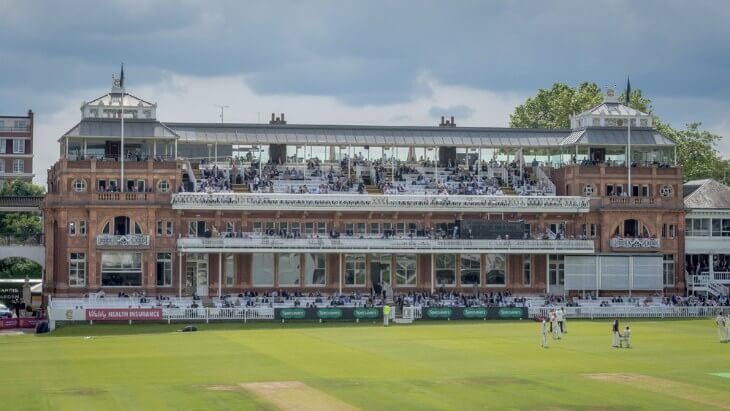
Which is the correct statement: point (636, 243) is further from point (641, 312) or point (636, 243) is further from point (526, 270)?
point (641, 312)

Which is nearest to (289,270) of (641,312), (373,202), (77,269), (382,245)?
(382,245)

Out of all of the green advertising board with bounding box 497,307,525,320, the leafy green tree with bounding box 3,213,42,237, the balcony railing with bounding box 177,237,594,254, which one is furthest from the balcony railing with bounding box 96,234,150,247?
the leafy green tree with bounding box 3,213,42,237

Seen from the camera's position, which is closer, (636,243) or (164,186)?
(164,186)

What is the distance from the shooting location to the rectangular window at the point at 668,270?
92375mm

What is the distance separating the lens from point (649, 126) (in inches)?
3816

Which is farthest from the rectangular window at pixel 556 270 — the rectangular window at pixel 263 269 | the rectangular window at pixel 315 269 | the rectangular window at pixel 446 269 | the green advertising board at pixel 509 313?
the rectangular window at pixel 263 269

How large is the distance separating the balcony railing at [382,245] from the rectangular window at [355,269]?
2.96 meters

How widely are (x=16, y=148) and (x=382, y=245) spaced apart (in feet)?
220

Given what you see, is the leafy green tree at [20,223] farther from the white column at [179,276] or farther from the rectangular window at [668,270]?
the rectangular window at [668,270]

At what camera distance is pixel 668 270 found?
92562 millimetres

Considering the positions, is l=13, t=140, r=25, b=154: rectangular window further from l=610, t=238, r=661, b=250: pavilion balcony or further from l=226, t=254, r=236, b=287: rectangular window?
l=610, t=238, r=661, b=250: pavilion balcony

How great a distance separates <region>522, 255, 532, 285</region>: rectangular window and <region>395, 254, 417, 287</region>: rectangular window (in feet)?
25.2

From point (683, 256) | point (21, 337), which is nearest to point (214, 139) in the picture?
point (21, 337)

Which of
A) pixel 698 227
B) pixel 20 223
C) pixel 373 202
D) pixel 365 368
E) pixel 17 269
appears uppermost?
pixel 373 202
